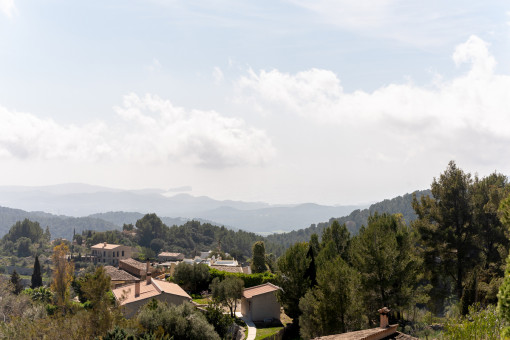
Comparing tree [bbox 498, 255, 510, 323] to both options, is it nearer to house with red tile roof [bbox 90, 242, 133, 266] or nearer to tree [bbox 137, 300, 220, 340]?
tree [bbox 137, 300, 220, 340]

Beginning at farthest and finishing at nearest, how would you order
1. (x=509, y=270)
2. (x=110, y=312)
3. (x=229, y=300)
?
(x=229, y=300)
(x=110, y=312)
(x=509, y=270)

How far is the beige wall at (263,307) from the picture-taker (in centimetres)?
4169

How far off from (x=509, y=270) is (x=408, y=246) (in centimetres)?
1972

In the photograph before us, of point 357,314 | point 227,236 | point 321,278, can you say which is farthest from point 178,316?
point 227,236

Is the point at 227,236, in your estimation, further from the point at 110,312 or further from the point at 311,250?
the point at 110,312

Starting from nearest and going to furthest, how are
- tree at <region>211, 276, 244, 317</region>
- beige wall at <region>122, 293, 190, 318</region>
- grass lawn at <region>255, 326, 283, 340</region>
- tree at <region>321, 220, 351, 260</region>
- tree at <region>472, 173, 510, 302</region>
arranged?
tree at <region>472, 173, 510, 302</region> < grass lawn at <region>255, 326, 283, 340</region> < beige wall at <region>122, 293, 190, 318</region> < tree at <region>321, 220, 351, 260</region> < tree at <region>211, 276, 244, 317</region>

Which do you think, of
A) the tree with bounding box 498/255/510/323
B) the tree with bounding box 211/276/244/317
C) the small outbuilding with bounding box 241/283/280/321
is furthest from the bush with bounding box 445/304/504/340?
the tree with bounding box 211/276/244/317

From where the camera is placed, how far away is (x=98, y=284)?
2644cm

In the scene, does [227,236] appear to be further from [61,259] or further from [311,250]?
[311,250]

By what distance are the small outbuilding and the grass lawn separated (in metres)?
3.13

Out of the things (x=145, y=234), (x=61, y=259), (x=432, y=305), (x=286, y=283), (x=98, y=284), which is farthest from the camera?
(x=145, y=234)

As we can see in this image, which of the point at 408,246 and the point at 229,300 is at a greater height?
the point at 408,246

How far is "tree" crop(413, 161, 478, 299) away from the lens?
3186 centimetres

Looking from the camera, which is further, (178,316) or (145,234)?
(145,234)
